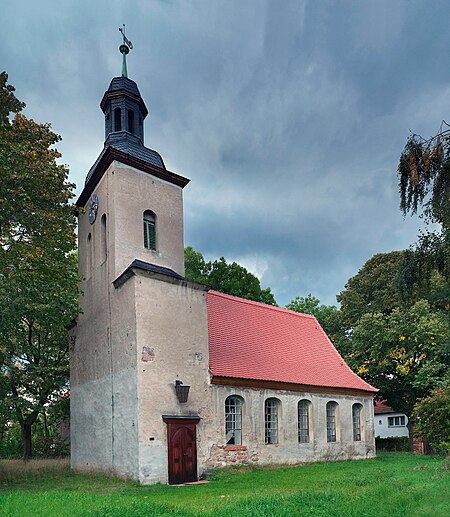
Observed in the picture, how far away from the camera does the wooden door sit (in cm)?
1498

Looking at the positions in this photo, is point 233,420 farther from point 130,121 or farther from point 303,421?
point 130,121

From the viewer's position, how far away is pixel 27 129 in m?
15.8

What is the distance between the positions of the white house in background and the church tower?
88.7 ft

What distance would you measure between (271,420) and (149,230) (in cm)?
819

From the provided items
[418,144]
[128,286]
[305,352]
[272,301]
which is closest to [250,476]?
[128,286]

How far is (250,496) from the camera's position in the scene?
10539 millimetres

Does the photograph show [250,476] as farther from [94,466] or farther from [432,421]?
[432,421]

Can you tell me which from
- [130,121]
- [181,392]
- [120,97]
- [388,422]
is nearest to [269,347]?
[181,392]

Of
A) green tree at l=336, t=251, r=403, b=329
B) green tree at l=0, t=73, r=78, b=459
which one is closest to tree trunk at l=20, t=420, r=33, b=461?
green tree at l=0, t=73, r=78, b=459

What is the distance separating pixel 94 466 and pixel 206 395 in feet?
14.8

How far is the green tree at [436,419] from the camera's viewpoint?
1767 centimetres

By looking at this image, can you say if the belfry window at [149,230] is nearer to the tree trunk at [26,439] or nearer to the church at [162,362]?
the church at [162,362]

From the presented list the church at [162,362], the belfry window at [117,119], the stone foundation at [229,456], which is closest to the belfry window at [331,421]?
the church at [162,362]

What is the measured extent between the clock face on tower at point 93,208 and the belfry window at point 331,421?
1217 centimetres
